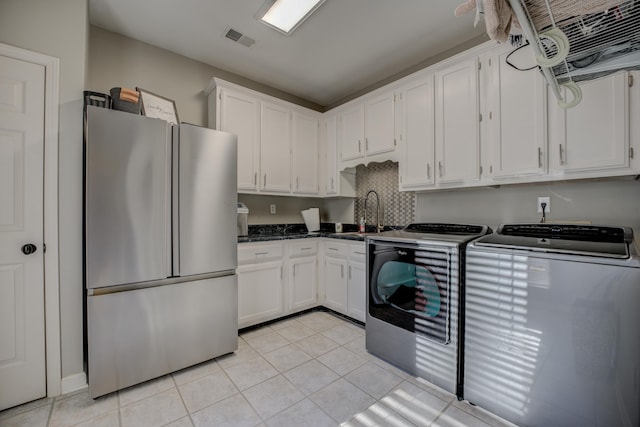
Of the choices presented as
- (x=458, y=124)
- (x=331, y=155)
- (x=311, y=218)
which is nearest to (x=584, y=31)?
(x=458, y=124)

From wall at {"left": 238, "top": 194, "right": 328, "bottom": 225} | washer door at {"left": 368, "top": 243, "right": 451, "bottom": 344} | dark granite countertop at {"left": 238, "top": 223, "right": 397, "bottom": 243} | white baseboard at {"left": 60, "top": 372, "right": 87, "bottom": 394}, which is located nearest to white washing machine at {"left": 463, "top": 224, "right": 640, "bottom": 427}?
washer door at {"left": 368, "top": 243, "right": 451, "bottom": 344}

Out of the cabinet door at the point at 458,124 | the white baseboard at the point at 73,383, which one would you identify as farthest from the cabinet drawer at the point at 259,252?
the cabinet door at the point at 458,124

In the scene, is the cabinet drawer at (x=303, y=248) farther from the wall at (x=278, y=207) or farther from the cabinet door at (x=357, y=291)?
the wall at (x=278, y=207)

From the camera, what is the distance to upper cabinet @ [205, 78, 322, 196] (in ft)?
9.00

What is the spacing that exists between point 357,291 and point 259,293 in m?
0.96

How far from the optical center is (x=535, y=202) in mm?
2088

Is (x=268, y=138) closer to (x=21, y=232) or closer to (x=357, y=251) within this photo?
(x=357, y=251)

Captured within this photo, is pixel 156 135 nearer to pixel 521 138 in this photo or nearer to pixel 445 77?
pixel 445 77

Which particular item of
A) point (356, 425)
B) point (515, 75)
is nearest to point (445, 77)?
point (515, 75)

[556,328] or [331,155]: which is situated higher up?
[331,155]

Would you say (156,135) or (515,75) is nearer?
(156,135)

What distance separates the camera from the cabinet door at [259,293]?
257 cm

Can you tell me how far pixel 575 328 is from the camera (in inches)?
51.1

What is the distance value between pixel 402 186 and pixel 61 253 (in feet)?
8.66
